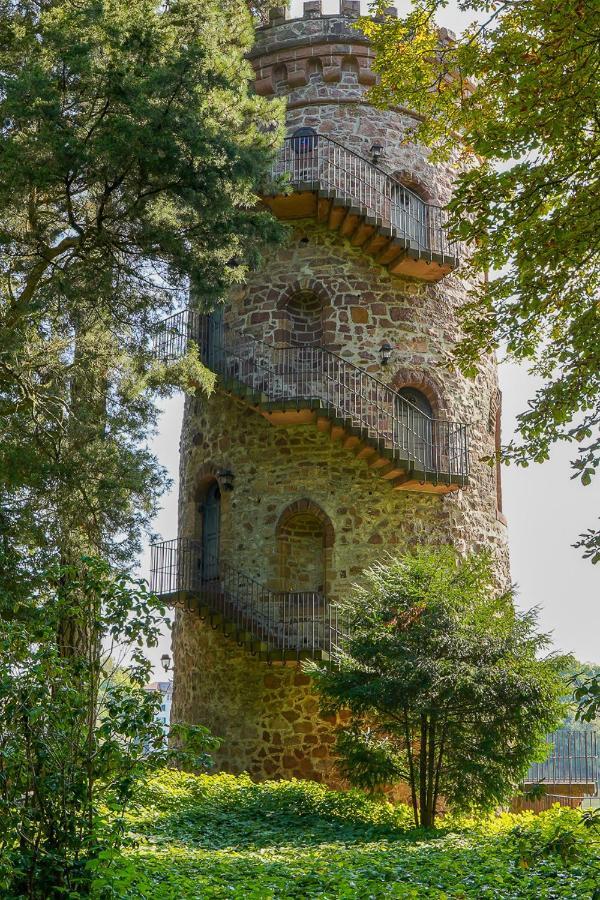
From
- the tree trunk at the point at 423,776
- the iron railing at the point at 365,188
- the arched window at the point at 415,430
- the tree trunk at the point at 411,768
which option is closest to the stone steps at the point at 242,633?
the tree trunk at the point at 411,768

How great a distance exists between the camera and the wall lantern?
61.1ft

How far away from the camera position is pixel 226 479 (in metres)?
18.9

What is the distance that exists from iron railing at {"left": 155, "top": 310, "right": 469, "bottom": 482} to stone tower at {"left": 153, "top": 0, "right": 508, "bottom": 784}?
0.12 feet

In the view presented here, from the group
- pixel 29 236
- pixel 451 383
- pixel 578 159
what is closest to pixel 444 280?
pixel 451 383

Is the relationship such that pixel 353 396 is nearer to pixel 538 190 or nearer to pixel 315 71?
pixel 315 71

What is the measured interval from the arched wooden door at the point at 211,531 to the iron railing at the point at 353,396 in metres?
2.32

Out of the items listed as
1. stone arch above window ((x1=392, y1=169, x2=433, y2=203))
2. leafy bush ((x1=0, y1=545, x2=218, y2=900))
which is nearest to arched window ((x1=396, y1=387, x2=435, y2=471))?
stone arch above window ((x1=392, y1=169, x2=433, y2=203))

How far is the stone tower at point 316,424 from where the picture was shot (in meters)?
17.5

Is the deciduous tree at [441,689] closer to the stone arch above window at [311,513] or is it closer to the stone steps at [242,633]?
the stone steps at [242,633]

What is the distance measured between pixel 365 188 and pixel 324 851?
1208 cm

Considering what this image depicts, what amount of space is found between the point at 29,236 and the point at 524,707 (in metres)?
8.20

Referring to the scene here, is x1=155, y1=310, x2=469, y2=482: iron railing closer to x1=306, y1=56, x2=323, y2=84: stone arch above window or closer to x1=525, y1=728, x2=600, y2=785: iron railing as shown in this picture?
x1=306, y1=56, x2=323, y2=84: stone arch above window

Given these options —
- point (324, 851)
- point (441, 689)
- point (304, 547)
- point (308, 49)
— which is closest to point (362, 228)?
point (308, 49)

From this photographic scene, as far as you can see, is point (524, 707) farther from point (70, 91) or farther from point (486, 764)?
point (70, 91)
